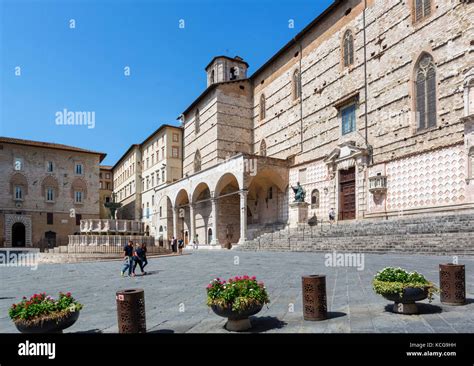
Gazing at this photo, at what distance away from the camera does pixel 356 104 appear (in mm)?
25953

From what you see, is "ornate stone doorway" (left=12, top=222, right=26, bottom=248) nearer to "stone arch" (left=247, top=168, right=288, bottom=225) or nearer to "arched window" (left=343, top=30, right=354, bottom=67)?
"stone arch" (left=247, top=168, right=288, bottom=225)

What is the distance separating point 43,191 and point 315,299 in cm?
4557

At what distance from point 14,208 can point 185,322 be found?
43.4 m

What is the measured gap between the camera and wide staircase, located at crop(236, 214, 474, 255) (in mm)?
14539

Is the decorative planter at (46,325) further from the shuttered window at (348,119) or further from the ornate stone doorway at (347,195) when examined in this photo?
the shuttered window at (348,119)

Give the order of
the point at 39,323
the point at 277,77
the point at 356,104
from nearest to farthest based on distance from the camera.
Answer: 1. the point at 39,323
2. the point at 356,104
3. the point at 277,77

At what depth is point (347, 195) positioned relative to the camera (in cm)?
2605

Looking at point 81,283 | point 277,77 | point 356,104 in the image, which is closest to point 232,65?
point 277,77

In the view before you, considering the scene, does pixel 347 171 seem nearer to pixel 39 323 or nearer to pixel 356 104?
pixel 356 104

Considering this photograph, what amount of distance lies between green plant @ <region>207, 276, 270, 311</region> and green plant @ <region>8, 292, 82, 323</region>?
73.8 inches

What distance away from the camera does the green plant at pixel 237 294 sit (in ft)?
16.6

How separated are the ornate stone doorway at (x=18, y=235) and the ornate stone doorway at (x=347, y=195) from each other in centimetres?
3556

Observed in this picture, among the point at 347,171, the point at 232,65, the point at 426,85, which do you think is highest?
the point at 232,65
